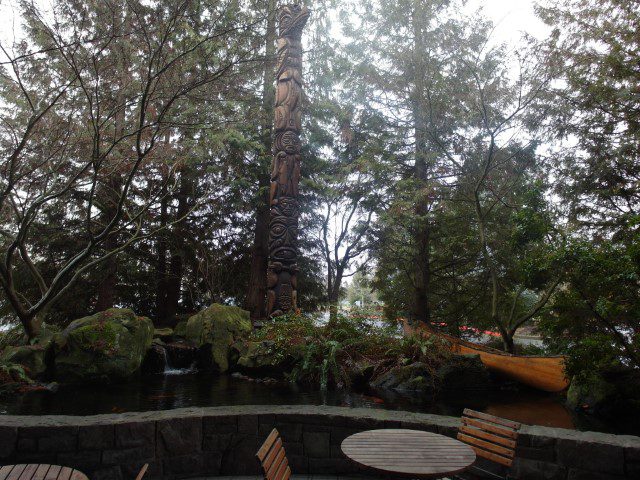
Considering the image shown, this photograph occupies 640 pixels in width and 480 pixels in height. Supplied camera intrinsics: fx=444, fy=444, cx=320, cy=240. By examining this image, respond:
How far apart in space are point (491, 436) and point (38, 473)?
319 cm

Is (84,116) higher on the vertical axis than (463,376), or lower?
higher

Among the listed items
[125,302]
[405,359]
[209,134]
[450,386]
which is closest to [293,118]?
[209,134]

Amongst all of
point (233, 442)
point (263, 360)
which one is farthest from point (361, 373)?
point (233, 442)

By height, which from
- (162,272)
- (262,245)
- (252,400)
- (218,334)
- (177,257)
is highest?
(262,245)

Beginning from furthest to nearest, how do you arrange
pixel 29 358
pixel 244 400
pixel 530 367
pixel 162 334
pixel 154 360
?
pixel 162 334, pixel 154 360, pixel 530 367, pixel 29 358, pixel 244 400

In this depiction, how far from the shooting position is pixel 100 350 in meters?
8.24

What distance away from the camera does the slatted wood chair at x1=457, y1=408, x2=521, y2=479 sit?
11.3 ft

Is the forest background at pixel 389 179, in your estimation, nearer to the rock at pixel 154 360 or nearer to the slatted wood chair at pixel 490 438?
the rock at pixel 154 360

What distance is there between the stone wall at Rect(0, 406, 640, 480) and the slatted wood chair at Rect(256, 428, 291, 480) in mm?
1326

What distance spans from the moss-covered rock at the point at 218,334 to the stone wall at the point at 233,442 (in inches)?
214

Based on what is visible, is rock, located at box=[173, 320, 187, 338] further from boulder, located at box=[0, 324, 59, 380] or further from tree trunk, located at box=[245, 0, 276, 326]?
boulder, located at box=[0, 324, 59, 380]

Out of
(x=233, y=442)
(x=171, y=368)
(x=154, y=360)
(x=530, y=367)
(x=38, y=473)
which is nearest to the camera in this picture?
(x=38, y=473)

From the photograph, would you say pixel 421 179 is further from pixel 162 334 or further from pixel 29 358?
pixel 29 358

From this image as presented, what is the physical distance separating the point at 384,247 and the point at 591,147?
6581mm
